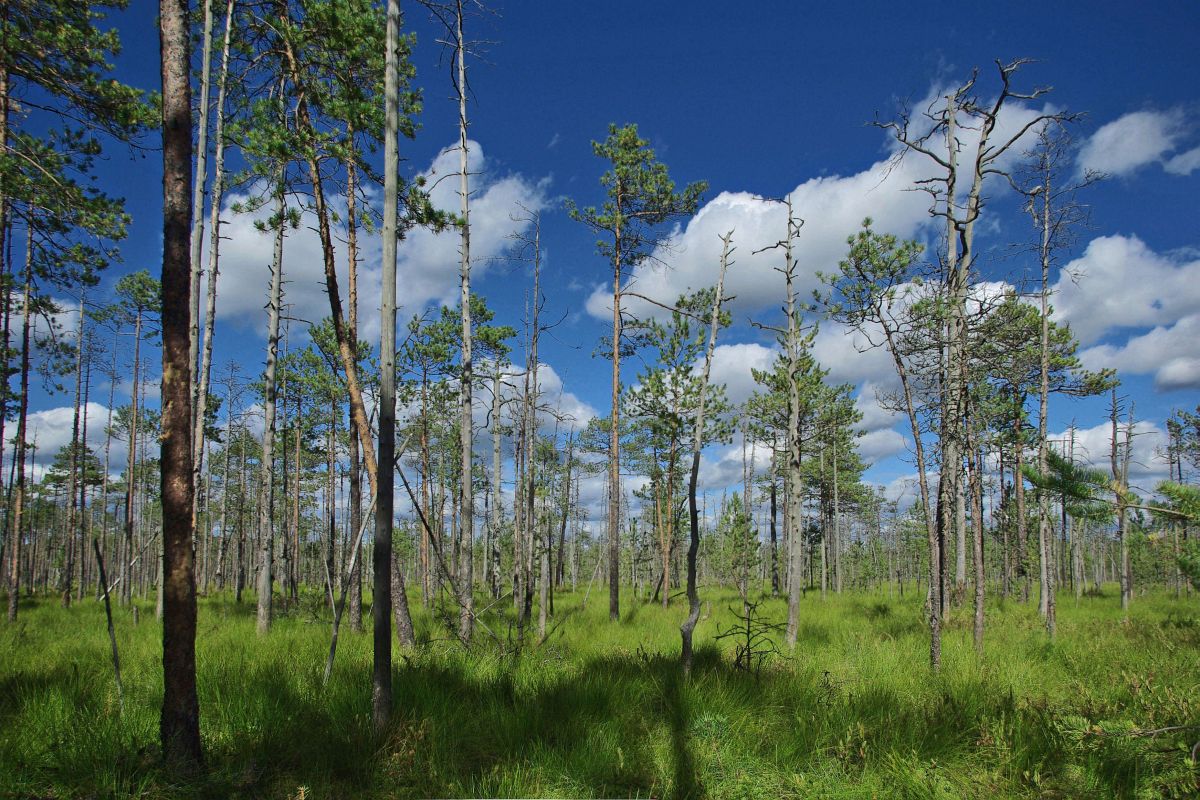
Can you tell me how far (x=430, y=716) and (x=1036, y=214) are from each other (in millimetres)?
14090

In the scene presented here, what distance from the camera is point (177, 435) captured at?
3479 mm

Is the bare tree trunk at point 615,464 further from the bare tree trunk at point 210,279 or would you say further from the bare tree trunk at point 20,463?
the bare tree trunk at point 20,463

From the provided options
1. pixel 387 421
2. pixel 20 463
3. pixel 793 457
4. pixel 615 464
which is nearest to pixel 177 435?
pixel 387 421

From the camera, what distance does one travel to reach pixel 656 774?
12.9ft

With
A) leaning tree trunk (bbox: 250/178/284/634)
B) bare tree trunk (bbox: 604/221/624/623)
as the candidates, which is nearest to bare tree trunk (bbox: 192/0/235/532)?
leaning tree trunk (bbox: 250/178/284/634)

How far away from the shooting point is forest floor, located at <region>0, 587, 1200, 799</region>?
341 cm

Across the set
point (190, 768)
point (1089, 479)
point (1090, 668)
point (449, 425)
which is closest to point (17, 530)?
point (449, 425)

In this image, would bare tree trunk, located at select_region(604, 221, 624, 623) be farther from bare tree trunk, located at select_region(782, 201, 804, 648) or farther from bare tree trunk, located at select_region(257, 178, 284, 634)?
bare tree trunk, located at select_region(257, 178, 284, 634)

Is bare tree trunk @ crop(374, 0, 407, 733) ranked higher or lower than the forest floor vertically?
higher

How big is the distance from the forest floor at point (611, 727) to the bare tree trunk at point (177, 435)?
→ 0.34 metres

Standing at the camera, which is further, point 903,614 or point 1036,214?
point 903,614

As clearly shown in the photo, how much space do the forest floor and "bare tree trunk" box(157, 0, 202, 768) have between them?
0.34 meters

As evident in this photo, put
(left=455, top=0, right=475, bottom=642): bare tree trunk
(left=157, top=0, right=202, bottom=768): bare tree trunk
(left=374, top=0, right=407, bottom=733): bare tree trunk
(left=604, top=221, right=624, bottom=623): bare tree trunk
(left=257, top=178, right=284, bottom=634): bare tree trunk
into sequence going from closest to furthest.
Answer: (left=157, top=0, right=202, bottom=768): bare tree trunk < (left=374, top=0, right=407, bottom=733): bare tree trunk < (left=455, top=0, right=475, bottom=642): bare tree trunk < (left=257, top=178, right=284, bottom=634): bare tree trunk < (left=604, top=221, right=624, bottom=623): bare tree trunk

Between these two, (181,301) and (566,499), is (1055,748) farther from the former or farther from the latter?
(566,499)
